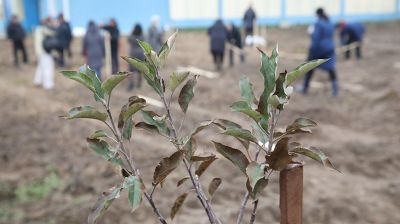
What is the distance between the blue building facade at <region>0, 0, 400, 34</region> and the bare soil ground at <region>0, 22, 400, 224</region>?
8336 mm

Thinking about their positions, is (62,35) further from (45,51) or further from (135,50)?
(135,50)

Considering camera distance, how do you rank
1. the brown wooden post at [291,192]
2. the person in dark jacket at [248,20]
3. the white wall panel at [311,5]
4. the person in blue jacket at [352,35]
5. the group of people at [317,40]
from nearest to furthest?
the brown wooden post at [291,192], the group of people at [317,40], the person in blue jacket at [352,35], the person in dark jacket at [248,20], the white wall panel at [311,5]

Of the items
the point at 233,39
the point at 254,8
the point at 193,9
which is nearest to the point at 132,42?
the point at 233,39

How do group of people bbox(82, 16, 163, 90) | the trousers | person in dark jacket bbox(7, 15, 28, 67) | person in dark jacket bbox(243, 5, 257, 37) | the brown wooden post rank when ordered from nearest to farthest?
1. the brown wooden post
2. group of people bbox(82, 16, 163, 90)
3. the trousers
4. person in dark jacket bbox(7, 15, 28, 67)
5. person in dark jacket bbox(243, 5, 257, 37)

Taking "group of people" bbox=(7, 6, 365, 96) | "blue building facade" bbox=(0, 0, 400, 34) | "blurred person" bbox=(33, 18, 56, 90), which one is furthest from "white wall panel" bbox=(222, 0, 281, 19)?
"blurred person" bbox=(33, 18, 56, 90)

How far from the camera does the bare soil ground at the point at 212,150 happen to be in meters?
5.08

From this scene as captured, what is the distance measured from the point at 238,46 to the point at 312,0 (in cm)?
1016

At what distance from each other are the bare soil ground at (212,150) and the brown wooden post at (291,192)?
3.28ft

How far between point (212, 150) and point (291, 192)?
16.0 feet

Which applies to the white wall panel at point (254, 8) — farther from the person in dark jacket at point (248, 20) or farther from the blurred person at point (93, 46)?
the blurred person at point (93, 46)

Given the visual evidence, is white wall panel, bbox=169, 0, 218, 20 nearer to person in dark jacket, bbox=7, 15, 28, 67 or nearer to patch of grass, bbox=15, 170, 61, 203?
person in dark jacket, bbox=7, 15, 28, 67

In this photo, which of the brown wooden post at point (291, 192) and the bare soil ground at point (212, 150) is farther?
the bare soil ground at point (212, 150)

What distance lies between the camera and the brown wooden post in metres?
1.71

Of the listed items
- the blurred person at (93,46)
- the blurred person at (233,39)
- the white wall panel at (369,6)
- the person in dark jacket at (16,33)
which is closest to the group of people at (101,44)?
the blurred person at (93,46)
